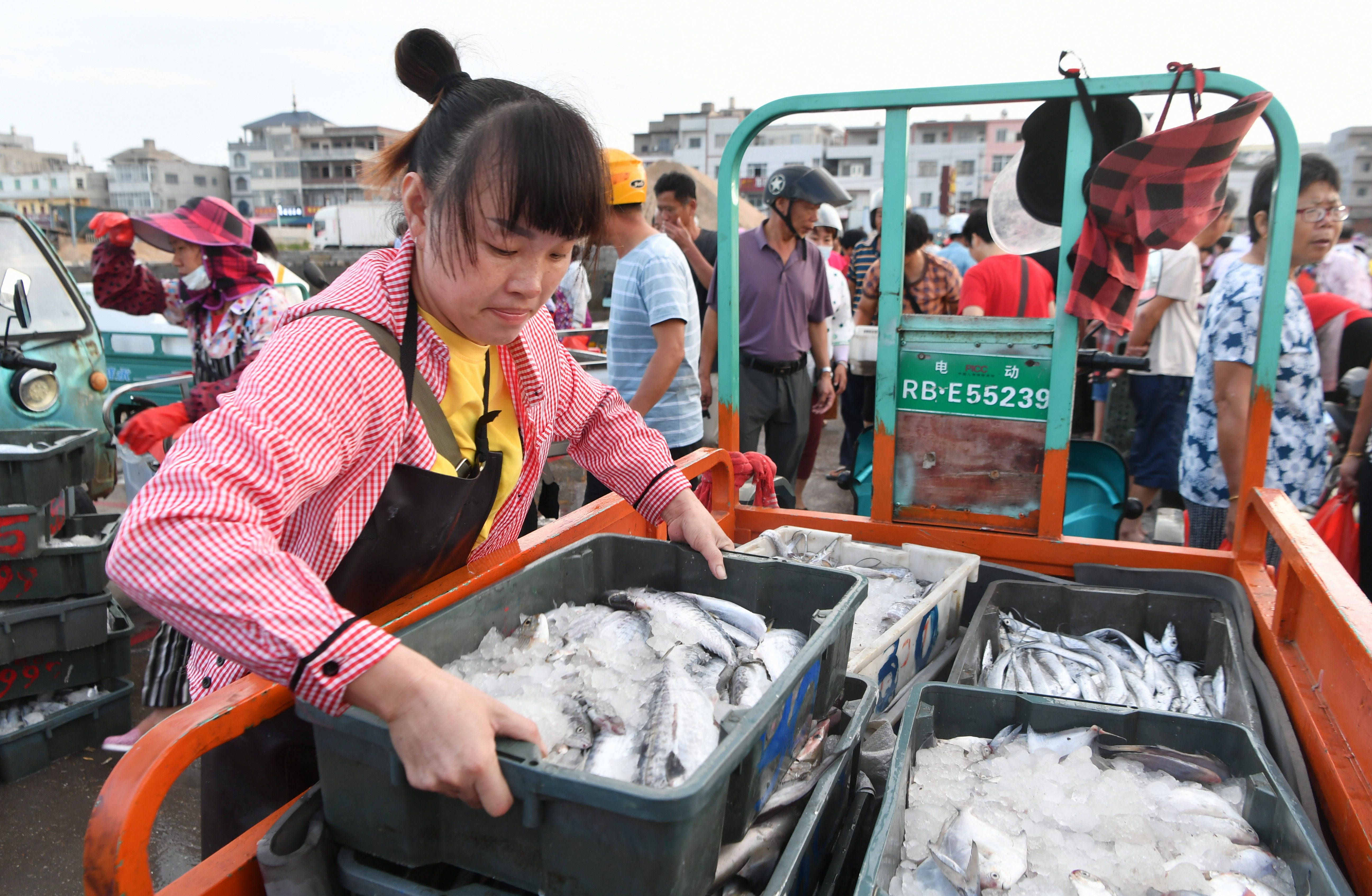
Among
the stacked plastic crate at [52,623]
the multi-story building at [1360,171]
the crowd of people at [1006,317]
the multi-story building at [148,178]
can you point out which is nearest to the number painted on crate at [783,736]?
the crowd of people at [1006,317]

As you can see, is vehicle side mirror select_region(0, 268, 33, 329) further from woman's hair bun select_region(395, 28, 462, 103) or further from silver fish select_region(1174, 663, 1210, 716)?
silver fish select_region(1174, 663, 1210, 716)

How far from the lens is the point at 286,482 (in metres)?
1.16

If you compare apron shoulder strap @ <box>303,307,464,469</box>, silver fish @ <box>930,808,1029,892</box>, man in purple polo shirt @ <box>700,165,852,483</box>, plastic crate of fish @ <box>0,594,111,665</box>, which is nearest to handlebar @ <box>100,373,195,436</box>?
plastic crate of fish @ <box>0,594,111,665</box>

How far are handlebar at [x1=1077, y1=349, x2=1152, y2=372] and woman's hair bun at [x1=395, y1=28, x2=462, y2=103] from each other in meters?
2.34

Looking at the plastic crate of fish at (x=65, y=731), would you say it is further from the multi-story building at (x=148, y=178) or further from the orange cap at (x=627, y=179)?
the multi-story building at (x=148, y=178)

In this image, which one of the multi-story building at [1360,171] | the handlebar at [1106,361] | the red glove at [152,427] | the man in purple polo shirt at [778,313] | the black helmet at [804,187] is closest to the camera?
the handlebar at [1106,361]

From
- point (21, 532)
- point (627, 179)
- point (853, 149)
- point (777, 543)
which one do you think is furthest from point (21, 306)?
point (853, 149)

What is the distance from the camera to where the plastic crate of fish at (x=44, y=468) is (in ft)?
10.3

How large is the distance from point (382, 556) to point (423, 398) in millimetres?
317

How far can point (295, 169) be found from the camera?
82.2 meters

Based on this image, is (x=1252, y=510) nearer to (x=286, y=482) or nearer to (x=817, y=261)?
(x=286, y=482)

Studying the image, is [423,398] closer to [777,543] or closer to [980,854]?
[980,854]

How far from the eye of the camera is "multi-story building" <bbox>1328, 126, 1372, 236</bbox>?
1206 inches

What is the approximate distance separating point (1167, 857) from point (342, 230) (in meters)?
44.7
